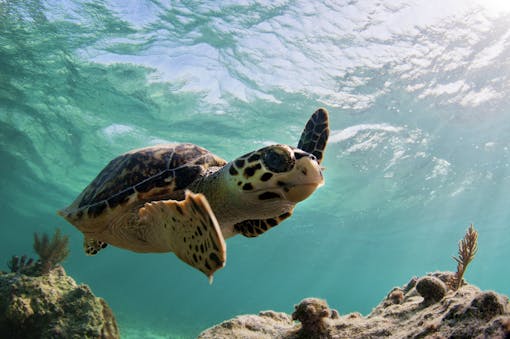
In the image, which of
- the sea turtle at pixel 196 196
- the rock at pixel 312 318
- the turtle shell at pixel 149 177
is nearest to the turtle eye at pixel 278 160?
the sea turtle at pixel 196 196

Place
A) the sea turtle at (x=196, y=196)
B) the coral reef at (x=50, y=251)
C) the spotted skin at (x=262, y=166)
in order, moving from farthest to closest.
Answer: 1. the coral reef at (x=50, y=251)
2. the spotted skin at (x=262, y=166)
3. the sea turtle at (x=196, y=196)

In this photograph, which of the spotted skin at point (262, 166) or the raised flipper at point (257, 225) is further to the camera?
the raised flipper at point (257, 225)

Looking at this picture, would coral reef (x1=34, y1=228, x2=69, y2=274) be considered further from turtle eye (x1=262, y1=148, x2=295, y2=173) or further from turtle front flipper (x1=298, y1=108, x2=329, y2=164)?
turtle eye (x1=262, y1=148, x2=295, y2=173)

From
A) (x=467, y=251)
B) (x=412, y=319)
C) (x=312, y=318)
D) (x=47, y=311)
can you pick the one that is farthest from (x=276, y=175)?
(x=47, y=311)

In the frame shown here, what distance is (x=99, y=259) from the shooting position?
208 feet

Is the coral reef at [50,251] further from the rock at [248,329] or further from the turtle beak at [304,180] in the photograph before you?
the turtle beak at [304,180]

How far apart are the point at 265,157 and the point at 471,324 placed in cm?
166

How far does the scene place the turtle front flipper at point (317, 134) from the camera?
12.6 ft

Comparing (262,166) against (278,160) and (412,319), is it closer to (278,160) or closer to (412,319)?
(278,160)

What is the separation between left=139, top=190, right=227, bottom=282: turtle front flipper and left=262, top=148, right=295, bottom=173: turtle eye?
2.24ft

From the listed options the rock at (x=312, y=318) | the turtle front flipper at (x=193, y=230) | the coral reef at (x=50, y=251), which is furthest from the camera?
the coral reef at (x=50, y=251)

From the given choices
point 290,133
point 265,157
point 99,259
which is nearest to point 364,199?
point 290,133

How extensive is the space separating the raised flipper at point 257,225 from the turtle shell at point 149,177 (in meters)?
0.78

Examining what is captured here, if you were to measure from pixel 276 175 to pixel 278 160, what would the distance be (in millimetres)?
126
